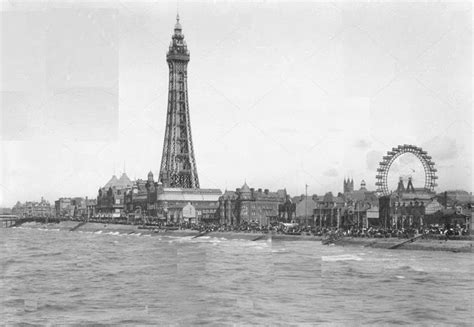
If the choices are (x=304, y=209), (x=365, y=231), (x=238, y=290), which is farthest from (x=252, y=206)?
(x=238, y=290)

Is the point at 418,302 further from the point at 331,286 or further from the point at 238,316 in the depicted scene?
the point at 238,316

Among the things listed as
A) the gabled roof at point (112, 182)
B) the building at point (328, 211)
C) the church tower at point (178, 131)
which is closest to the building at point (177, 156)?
the church tower at point (178, 131)

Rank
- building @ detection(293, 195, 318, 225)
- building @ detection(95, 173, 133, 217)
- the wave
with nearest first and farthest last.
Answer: the wave
building @ detection(293, 195, 318, 225)
building @ detection(95, 173, 133, 217)

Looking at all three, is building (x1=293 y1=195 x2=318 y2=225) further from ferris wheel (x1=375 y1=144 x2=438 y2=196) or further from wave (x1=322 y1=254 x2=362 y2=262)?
wave (x1=322 y1=254 x2=362 y2=262)

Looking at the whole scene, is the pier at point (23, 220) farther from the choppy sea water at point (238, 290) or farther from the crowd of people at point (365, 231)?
the choppy sea water at point (238, 290)

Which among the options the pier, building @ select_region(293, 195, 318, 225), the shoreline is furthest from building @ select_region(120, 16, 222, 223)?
building @ select_region(293, 195, 318, 225)

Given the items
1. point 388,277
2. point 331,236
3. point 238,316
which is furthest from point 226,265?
point 331,236

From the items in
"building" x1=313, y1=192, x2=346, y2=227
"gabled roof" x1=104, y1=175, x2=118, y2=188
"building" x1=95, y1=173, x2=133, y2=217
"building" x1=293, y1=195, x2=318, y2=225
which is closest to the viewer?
"building" x1=313, y1=192, x2=346, y2=227
